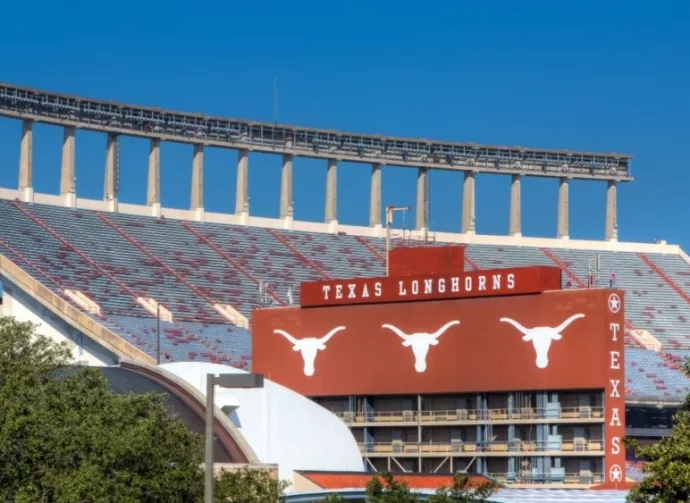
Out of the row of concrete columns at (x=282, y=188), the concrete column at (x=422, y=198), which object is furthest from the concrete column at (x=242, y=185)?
the concrete column at (x=422, y=198)

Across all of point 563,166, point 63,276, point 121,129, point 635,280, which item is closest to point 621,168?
point 563,166

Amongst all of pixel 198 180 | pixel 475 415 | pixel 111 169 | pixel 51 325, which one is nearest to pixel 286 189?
pixel 198 180

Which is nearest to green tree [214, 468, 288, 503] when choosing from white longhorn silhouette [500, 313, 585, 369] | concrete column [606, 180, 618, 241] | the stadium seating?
white longhorn silhouette [500, 313, 585, 369]

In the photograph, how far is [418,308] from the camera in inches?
3725

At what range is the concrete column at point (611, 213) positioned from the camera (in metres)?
162

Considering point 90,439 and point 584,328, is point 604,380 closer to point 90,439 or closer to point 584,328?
point 584,328

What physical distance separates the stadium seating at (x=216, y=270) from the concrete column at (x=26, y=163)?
2099 millimetres

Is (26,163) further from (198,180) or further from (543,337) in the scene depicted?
(543,337)

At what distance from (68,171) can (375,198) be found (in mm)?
28446

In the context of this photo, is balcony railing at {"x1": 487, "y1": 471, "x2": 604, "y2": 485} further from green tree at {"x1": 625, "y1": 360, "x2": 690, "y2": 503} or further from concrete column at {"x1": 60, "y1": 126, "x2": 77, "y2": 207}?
concrete column at {"x1": 60, "y1": 126, "x2": 77, "y2": 207}

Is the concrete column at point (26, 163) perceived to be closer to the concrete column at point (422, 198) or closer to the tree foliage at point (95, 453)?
the concrete column at point (422, 198)

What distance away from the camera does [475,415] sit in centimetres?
9131

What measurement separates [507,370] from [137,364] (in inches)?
711

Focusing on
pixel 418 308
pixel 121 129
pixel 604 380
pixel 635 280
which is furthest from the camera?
pixel 635 280
